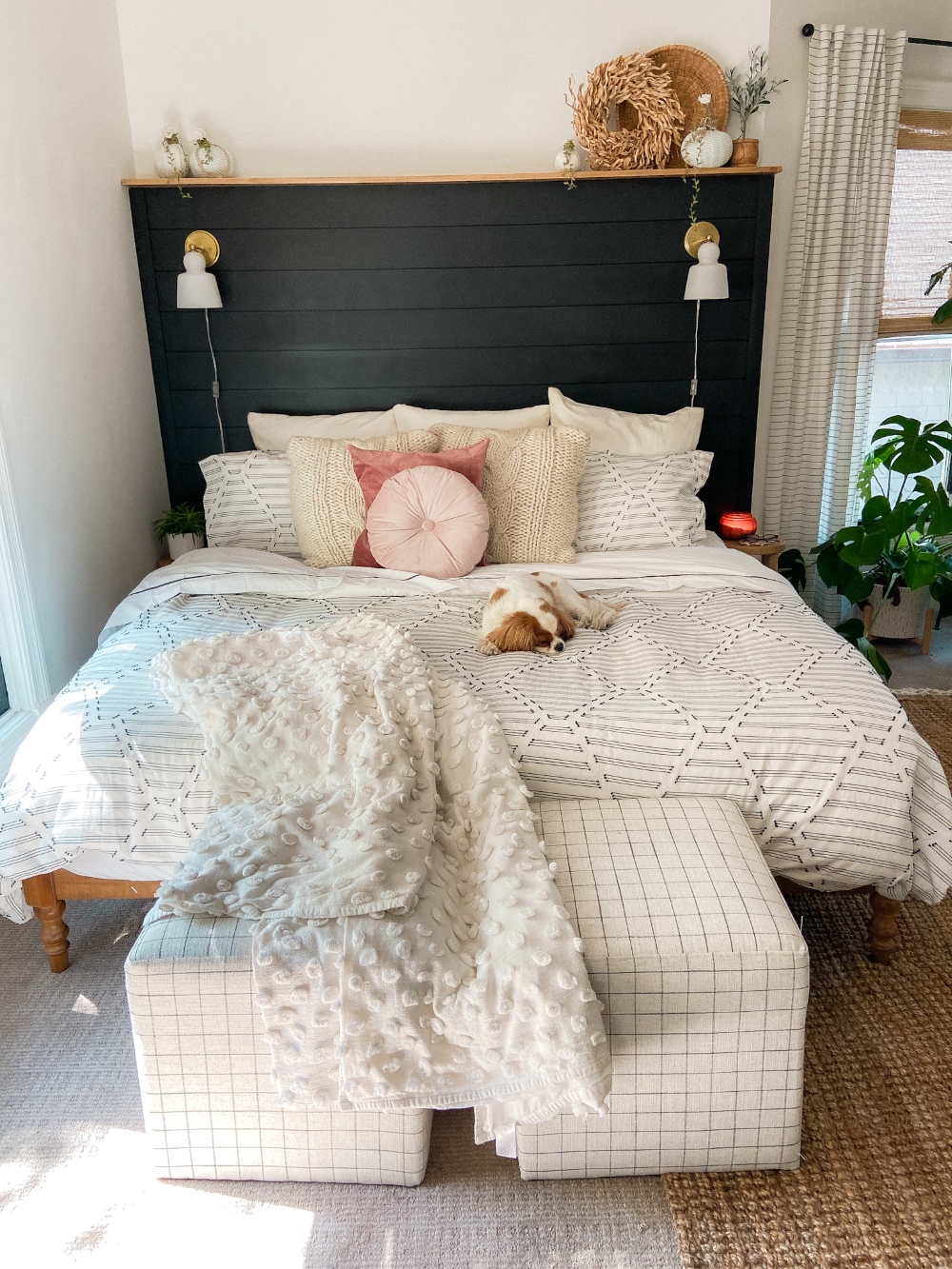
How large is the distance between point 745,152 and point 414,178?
111 cm

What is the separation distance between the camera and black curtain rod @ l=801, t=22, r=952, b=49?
3457mm

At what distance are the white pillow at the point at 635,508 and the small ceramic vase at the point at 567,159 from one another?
3.37ft

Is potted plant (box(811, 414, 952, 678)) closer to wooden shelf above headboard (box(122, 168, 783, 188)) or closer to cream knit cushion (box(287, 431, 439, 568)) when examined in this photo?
wooden shelf above headboard (box(122, 168, 783, 188))

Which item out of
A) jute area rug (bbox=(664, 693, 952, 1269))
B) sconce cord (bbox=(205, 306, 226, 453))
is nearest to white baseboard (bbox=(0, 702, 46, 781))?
sconce cord (bbox=(205, 306, 226, 453))

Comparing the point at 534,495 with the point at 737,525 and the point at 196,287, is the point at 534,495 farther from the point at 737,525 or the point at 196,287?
the point at 196,287

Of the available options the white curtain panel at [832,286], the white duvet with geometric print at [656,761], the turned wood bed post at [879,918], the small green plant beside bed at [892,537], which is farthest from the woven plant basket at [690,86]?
the turned wood bed post at [879,918]

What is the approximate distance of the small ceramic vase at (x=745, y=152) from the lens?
325cm

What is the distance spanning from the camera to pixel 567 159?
323 cm

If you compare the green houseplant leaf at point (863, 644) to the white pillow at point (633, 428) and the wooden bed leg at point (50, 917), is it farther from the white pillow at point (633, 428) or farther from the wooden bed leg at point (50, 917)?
the wooden bed leg at point (50, 917)

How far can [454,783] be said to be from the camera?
1.82 metres

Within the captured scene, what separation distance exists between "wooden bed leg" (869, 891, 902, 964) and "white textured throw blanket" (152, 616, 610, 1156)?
2.75ft

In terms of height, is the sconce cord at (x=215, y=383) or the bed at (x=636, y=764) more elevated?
the sconce cord at (x=215, y=383)

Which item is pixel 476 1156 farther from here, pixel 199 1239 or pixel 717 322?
A: pixel 717 322

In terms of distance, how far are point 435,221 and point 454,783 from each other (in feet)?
7.42
